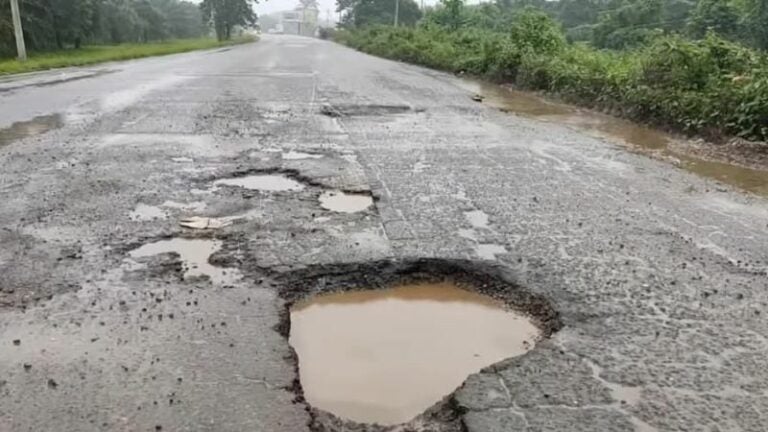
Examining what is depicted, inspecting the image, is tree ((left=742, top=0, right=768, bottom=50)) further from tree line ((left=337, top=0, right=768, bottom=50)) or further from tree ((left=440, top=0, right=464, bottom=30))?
tree ((left=440, top=0, right=464, bottom=30))

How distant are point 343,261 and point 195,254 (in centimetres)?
99

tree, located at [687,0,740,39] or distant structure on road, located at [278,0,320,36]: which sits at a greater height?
tree, located at [687,0,740,39]

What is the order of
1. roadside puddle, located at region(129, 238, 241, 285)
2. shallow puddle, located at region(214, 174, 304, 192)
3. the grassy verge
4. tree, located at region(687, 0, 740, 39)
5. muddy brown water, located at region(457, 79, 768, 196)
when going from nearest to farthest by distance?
roadside puddle, located at region(129, 238, 241, 285) → shallow puddle, located at region(214, 174, 304, 192) → muddy brown water, located at region(457, 79, 768, 196) → the grassy verge → tree, located at region(687, 0, 740, 39)

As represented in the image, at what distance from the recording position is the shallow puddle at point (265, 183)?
611 cm

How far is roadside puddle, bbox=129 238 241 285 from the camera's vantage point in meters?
4.00

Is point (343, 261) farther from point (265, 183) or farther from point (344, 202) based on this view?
point (265, 183)

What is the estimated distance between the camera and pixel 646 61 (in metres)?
12.5

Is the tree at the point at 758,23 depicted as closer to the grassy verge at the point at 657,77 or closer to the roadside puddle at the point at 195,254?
the grassy verge at the point at 657,77

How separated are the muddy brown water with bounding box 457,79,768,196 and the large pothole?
4.35 meters

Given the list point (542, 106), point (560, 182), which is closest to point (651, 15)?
point (542, 106)

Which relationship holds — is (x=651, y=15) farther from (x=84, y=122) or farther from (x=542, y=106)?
(x=84, y=122)

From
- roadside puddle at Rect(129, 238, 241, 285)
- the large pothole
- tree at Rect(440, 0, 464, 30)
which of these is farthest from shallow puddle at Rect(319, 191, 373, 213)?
tree at Rect(440, 0, 464, 30)

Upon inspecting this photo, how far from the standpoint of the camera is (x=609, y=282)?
13.1ft

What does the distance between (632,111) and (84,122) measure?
9.26m
